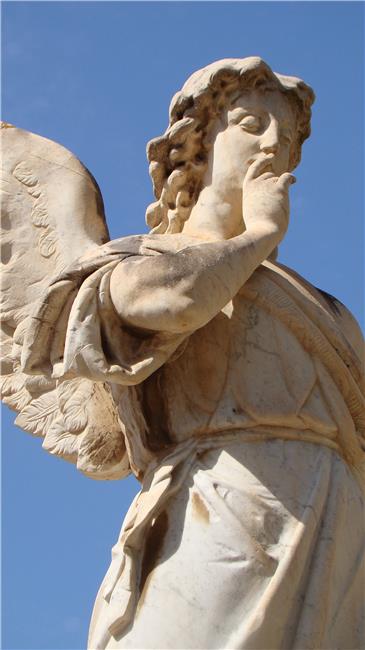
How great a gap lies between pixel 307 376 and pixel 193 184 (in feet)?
3.78

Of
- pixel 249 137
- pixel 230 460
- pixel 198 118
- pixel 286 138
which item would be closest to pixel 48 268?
pixel 198 118

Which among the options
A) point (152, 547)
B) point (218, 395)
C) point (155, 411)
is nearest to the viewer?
point (152, 547)

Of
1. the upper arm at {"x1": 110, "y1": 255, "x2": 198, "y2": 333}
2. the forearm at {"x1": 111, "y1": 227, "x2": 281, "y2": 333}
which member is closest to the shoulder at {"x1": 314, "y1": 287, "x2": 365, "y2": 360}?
the forearm at {"x1": 111, "y1": 227, "x2": 281, "y2": 333}

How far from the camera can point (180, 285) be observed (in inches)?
251

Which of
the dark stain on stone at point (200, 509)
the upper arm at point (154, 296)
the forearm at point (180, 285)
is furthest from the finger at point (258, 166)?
the dark stain on stone at point (200, 509)

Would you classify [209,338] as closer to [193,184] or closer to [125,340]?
[125,340]

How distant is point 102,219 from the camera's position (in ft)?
25.5

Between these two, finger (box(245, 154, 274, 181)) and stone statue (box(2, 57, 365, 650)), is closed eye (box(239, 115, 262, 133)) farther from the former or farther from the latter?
finger (box(245, 154, 274, 181))

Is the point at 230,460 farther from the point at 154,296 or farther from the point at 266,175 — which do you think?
the point at 266,175

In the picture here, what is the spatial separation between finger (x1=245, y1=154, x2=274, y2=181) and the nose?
3 cm

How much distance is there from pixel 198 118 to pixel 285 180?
58 cm

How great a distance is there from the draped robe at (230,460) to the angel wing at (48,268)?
1.51ft

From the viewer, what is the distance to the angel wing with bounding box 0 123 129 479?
7.33 meters

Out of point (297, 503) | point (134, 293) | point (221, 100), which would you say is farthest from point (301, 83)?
point (297, 503)
